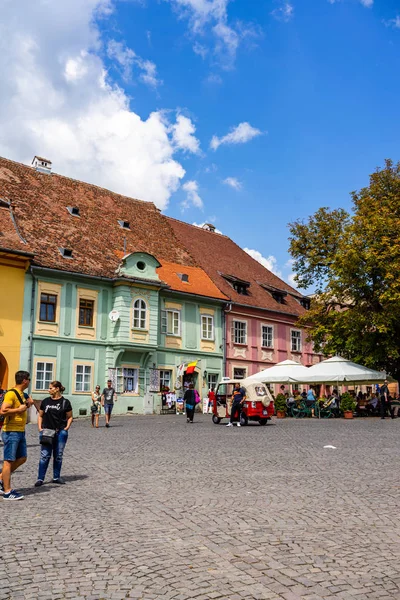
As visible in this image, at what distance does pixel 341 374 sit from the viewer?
1152 inches

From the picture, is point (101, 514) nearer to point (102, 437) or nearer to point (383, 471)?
point (383, 471)

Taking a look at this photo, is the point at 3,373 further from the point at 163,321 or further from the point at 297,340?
the point at 297,340

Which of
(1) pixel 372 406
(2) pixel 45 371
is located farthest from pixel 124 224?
(1) pixel 372 406

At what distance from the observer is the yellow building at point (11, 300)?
98.5 feet

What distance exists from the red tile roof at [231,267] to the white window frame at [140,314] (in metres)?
7.49

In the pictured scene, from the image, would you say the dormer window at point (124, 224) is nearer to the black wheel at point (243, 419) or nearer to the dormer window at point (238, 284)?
the dormer window at point (238, 284)

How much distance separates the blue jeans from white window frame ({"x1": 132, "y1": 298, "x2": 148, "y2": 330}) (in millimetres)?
23466

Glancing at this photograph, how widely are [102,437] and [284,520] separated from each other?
12.4m

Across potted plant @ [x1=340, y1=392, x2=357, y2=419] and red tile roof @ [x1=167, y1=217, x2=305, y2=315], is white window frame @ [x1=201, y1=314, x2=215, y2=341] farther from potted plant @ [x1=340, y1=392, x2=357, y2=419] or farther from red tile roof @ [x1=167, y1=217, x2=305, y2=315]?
potted plant @ [x1=340, y1=392, x2=357, y2=419]

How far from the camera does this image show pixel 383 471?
462 inches

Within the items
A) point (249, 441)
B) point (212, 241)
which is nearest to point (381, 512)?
point (249, 441)

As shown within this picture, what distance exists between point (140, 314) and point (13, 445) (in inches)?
999

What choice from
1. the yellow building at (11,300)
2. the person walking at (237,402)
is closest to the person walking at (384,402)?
the person walking at (237,402)

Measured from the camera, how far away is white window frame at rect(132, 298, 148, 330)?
34500 millimetres
